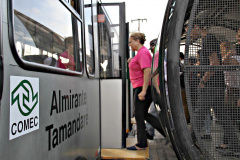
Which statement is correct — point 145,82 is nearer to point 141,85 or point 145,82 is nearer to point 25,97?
point 141,85

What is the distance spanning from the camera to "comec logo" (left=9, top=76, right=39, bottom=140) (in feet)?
4.08

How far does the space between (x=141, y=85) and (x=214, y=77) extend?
6.91ft

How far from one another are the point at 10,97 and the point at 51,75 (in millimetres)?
525

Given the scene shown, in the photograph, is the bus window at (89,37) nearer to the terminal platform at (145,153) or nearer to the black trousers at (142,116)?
the black trousers at (142,116)

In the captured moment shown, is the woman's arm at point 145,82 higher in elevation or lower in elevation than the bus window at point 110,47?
lower

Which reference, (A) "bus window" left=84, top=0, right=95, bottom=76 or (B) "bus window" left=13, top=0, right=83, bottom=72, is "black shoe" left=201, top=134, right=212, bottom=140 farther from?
(A) "bus window" left=84, top=0, right=95, bottom=76

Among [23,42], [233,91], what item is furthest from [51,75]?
[233,91]

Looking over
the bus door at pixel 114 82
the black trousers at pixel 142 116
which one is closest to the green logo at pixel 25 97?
the black trousers at pixel 142 116

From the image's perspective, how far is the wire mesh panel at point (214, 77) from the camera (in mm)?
1713

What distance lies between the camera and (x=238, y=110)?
171 cm

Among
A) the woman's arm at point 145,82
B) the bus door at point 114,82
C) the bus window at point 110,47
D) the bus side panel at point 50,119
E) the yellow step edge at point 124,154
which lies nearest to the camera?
the bus side panel at point 50,119

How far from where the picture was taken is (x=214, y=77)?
170 centimetres

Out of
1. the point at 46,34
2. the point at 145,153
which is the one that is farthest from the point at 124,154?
the point at 46,34

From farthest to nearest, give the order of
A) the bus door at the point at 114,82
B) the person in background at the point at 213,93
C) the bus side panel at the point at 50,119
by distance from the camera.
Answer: the bus door at the point at 114,82 < the person in background at the point at 213,93 < the bus side panel at the point at 50,119
